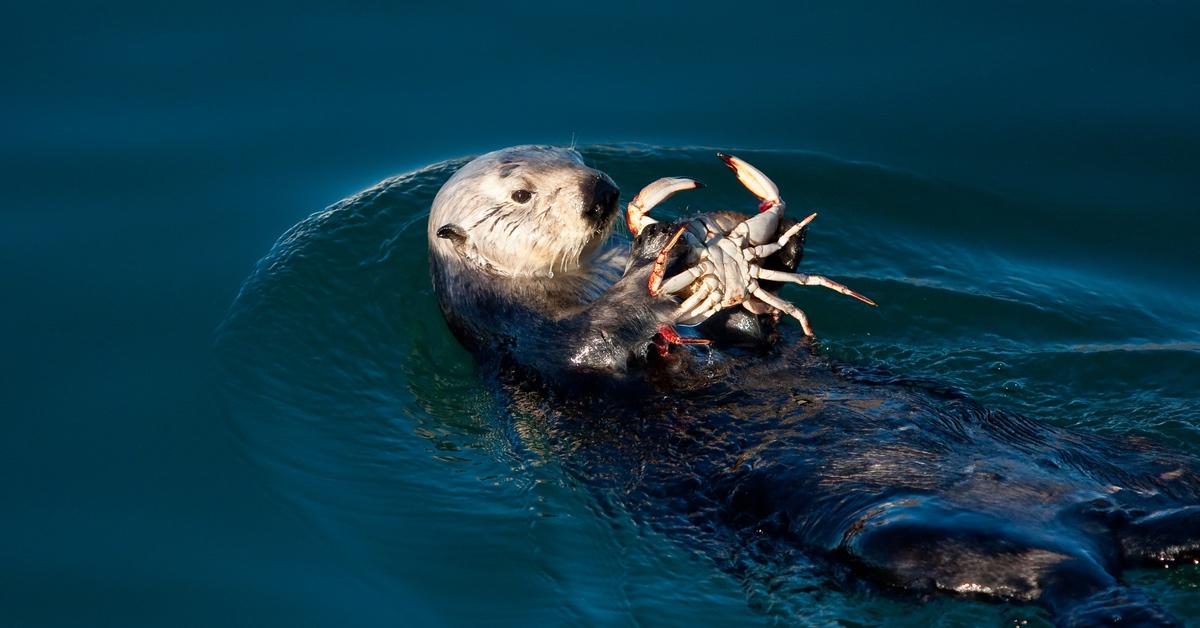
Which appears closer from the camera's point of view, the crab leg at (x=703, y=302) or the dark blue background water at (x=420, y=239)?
the dark blue background water at (x=420, y=239)

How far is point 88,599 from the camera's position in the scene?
15.9ft

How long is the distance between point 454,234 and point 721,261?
1.46 m

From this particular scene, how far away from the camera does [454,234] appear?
19.4 feet

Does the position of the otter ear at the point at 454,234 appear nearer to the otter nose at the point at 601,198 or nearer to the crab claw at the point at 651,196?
the otter nose at the point at 601,198

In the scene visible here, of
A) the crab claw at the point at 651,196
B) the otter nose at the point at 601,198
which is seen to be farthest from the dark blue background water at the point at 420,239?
the crab claw at the point at 651,196

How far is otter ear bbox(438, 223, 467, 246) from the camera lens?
589 cm

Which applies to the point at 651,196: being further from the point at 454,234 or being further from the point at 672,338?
the point at 454,234

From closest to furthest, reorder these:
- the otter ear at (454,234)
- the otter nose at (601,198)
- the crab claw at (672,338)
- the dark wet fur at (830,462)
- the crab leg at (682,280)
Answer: the dark wet fur at (830,462) → the crab leg at (682,280) → the crab claw at (672,338) → the otter nose at (601,198) → the otter ear at (454,234)

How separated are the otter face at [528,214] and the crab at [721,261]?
1.99ft

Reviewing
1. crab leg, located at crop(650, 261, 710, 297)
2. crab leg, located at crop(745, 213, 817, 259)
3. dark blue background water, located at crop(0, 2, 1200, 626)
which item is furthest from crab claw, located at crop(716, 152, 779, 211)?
dark blue background water, located at crop(0, 2, 1200, 626)

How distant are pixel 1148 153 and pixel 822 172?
80.0 inches

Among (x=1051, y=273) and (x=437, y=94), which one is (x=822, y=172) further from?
(x=437, y=94)

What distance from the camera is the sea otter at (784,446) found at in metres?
4.07

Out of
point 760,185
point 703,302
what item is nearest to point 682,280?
point 703,302
